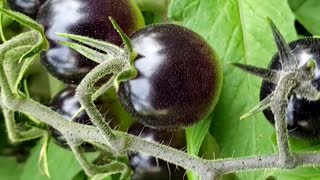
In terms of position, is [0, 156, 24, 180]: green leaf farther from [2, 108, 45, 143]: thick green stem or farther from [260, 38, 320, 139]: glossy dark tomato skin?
[260, 38, 320, 139]: glossy dark tomato skin

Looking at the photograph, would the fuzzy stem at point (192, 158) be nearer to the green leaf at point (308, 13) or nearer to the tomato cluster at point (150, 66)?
the tomato cluster at point (150, 66)

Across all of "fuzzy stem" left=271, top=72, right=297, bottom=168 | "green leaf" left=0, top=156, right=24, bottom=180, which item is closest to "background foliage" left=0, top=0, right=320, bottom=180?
"fuzzy stem" left=271, top=72, right=297, bottom=168

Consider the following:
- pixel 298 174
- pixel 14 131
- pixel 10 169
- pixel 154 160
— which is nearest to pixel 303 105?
pixel 298 174

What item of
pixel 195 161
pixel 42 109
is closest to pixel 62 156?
pixel 42 109

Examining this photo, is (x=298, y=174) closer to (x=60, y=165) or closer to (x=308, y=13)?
(x=308, y=13)

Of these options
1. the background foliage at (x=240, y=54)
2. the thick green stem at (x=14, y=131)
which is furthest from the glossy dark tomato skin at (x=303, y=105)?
the thick green stem at (x=14, y=131)

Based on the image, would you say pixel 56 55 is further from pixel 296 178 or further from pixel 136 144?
pixel 296 178
